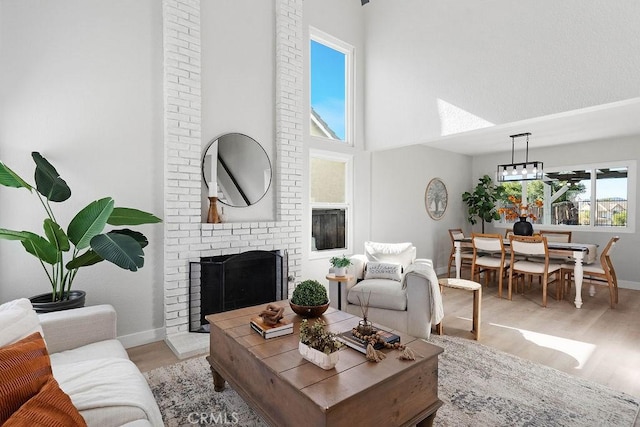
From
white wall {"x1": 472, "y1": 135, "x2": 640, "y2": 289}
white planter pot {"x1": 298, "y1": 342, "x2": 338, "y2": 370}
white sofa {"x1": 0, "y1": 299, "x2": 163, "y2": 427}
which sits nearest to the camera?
white sofa {"x1": 0, "y1": 299, "x2": 163, "y2": 427}

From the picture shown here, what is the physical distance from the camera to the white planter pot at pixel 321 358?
153 cm

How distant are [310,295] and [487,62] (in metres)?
3.15

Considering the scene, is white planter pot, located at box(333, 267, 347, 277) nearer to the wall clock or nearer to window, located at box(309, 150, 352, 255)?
window, located at box(309, 150, 352, 255)

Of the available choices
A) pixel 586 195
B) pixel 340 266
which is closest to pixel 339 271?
pixel 340 266

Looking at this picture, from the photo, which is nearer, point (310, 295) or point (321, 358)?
point (321, 358)

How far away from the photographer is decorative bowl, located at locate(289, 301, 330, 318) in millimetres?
2191

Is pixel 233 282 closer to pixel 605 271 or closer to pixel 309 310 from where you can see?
pixel 309 310

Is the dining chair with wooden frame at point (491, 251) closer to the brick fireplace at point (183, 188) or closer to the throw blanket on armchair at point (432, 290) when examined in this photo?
the throw blanket on armchair at point (432, 290)

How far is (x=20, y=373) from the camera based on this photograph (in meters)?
1.15

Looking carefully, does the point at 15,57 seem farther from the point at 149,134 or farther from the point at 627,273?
the point at 627,273

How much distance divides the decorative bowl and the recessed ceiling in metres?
2.74

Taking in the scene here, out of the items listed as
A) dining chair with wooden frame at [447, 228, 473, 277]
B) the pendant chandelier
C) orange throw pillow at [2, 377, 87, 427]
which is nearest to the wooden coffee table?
orange throw pillow at [2, 377, 87, 427]

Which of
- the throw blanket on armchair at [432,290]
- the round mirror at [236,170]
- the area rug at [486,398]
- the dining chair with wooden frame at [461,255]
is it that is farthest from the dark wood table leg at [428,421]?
the dining chair with wooden frame at [461,255]

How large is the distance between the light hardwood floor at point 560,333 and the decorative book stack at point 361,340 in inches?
67.2
